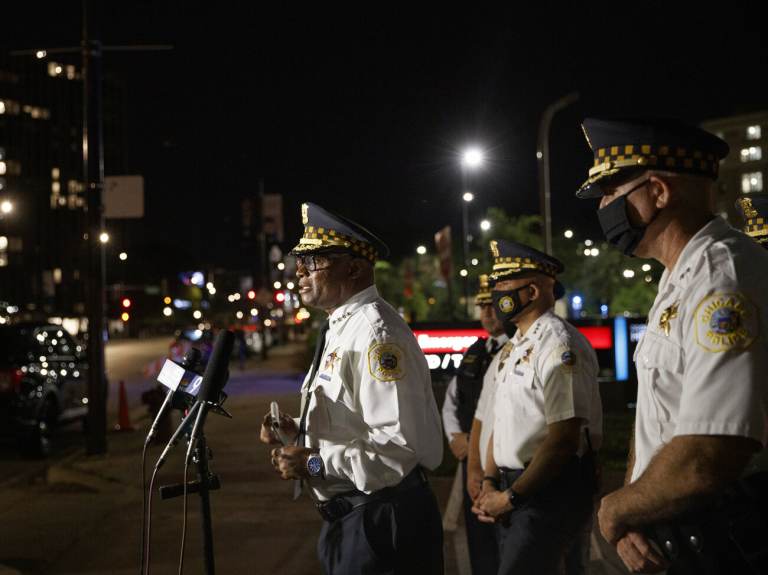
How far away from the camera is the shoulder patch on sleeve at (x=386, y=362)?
9.80 feet

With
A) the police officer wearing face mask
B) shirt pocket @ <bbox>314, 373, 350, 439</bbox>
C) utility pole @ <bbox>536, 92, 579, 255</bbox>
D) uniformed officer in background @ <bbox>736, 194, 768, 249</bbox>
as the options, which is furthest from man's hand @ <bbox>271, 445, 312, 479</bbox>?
utility pole @ <bbox>536, 92, 579, 255</bbox>

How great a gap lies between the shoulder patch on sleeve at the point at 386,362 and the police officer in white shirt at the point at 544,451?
0.96 meters

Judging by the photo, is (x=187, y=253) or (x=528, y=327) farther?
(x=187, y=253)

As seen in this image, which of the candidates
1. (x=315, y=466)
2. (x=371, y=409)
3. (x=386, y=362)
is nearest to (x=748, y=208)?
(x=386, y=362)

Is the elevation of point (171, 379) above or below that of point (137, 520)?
above

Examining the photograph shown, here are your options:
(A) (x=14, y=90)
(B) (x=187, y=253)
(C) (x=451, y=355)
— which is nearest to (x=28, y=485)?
(C) (x=451, y=355)

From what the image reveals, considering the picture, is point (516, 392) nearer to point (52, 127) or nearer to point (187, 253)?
point (52, 127)

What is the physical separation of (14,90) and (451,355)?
130m

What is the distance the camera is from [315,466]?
9.85 feet

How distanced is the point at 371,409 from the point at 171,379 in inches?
27.5

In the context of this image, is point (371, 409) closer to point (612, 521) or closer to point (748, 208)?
point (612, 521)

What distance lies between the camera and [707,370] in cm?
184

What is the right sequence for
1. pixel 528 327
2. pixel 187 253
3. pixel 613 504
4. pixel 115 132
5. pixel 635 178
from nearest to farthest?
1. pixel 613 504
2. pixel 635 178
3. pixel 528 327
4. pixel 115 132
5. pixel 187 253

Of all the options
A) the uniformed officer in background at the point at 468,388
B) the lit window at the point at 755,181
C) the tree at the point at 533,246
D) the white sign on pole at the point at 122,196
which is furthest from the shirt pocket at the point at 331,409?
the tree at the point at 533,246
